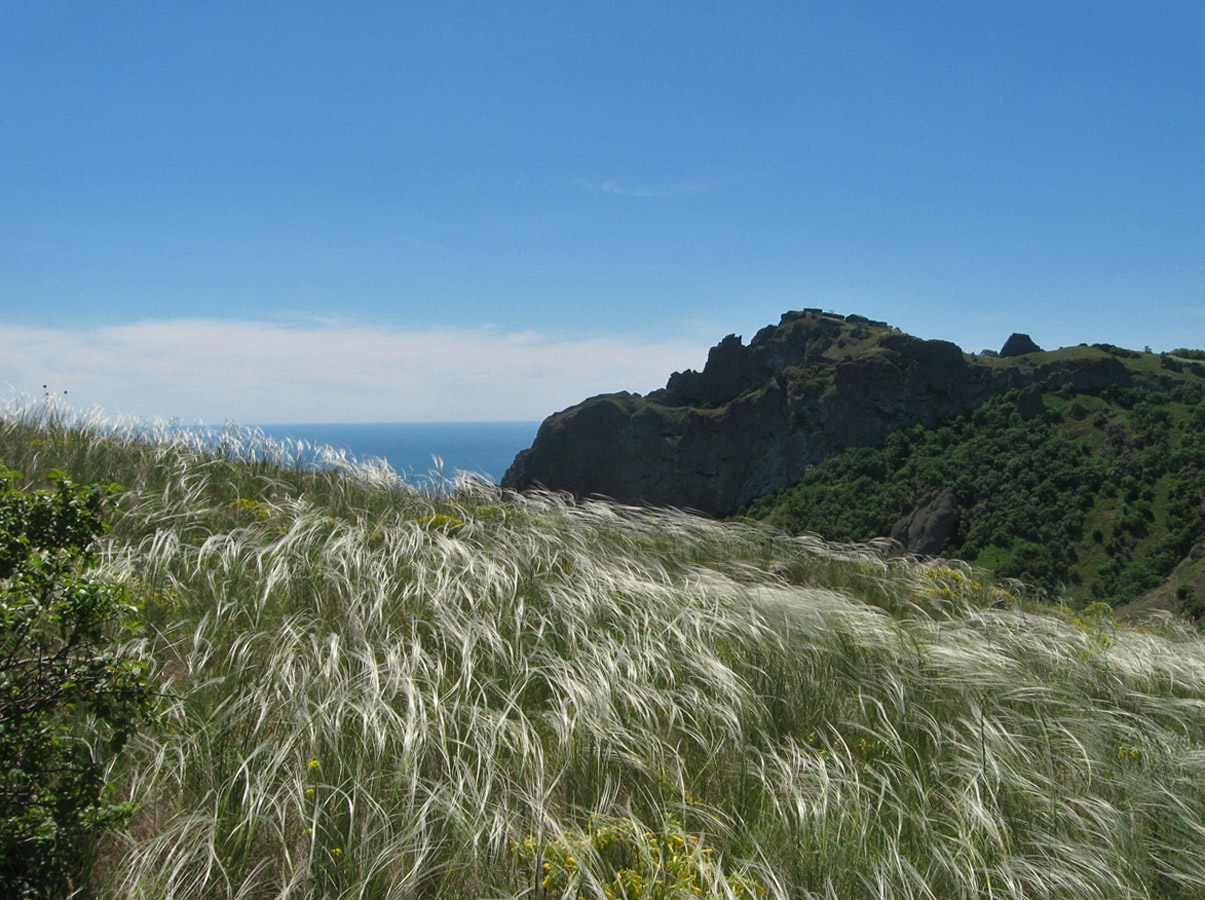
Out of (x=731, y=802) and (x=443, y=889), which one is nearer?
(x=443, y=889)

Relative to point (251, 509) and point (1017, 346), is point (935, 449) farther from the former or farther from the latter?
point (251, 509)

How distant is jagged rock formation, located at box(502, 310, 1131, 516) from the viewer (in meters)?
81.4

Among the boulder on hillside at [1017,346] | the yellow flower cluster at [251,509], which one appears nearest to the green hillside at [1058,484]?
the boulder on hillside at [1017,346]

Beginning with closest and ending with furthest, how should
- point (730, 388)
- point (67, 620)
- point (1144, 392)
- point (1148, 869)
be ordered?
point (67, 620), point (1148, 869), point (1144, 392), point (730, 388)

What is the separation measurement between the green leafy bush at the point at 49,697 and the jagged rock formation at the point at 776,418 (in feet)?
236

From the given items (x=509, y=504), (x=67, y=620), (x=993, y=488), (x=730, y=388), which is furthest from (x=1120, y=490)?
(x=67, y=620)

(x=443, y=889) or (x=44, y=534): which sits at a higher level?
(x=44, y=534)

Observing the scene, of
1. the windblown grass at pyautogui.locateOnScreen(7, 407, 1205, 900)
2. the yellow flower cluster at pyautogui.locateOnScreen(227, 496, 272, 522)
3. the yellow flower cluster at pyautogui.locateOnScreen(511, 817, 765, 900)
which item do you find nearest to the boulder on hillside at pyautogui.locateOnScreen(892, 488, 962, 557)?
the windblown grass at pyautogui.locateOnScreen(7, 407, 1205, 900)

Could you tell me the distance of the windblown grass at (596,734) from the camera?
2008 millimetres

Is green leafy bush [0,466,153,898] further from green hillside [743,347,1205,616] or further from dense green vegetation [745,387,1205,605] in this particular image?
dense green vegetation [745,387,1205,605]

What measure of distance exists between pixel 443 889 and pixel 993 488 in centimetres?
6742

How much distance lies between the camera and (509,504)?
6180 mm

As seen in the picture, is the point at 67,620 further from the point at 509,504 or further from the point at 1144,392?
the point at 1144,392

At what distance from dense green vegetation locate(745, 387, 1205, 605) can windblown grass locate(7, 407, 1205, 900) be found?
1441 inches
